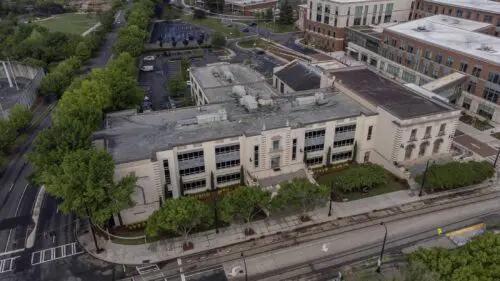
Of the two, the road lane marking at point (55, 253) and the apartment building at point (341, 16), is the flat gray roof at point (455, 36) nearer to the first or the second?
the apartment building at point (341, 16)

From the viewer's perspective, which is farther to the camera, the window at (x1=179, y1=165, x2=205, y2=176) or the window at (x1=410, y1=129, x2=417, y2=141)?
the window at (x1=410, y1=129, x2=417, y2=141)

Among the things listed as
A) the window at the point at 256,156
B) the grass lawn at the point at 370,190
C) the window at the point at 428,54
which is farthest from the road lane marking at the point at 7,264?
the window at the point at 428,54

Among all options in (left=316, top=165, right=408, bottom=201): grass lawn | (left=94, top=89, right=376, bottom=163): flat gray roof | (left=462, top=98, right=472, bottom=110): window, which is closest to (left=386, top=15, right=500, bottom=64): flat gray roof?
(left=462, top=98, right=472, bottom=110): window

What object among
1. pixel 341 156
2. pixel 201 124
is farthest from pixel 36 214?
pixel 341 156

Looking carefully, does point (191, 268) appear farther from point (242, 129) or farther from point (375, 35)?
point (375, 35)

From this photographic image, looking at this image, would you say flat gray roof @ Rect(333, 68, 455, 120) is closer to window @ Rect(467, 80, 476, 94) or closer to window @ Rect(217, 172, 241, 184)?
window @ Rect(467, 80, 476, 94)

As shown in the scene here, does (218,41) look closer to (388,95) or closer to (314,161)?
(388,95)

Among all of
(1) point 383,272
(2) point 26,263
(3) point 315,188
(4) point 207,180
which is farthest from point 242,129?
(2) point 26,263
